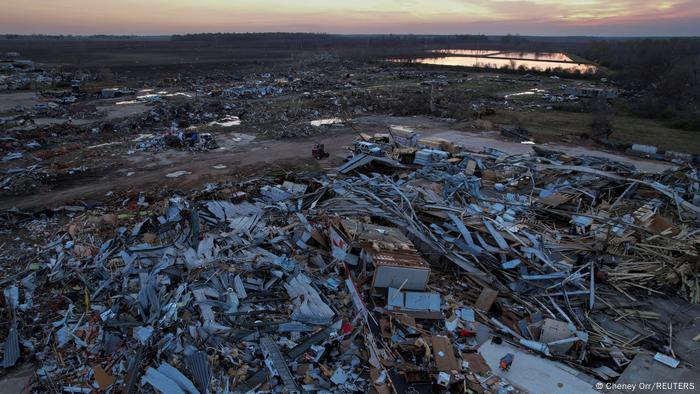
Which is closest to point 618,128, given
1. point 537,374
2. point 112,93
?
point 537,374

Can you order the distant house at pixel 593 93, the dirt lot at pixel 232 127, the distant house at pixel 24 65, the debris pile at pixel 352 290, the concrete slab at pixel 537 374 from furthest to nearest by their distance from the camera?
1. the distant house at pixel 24 65
2. the distant house at pixel 593 93
3. the dirt lot at pixel 232 127
4. the debris pile at pixel 352 290
5. the concrete slab at pixel 537 374

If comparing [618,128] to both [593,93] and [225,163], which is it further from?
[225,163]

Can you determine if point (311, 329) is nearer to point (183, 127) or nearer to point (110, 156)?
point (110, 156)

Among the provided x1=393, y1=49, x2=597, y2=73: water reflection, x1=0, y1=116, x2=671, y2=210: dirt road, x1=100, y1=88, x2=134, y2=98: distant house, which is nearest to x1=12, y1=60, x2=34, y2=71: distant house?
x1=100, y1=88, x2=134, y2=98: distant house

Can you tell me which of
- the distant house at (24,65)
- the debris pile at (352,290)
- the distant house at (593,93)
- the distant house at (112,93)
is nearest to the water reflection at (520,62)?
the distant house at (593,93)

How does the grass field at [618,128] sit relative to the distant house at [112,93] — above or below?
below

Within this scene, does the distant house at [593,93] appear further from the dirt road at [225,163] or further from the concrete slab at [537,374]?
the concrete slab at [537,374]

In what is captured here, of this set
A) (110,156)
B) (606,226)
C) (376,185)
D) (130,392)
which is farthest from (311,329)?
(110,156)

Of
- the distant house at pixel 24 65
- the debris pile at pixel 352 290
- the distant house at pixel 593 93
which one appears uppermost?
the distant house at pixel 24 65

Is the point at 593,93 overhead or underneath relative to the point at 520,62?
underneath
